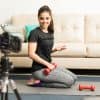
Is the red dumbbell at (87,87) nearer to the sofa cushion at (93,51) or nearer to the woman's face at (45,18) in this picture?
the woman's face at (45,18)

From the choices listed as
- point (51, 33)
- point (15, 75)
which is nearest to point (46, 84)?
point (51, 33)

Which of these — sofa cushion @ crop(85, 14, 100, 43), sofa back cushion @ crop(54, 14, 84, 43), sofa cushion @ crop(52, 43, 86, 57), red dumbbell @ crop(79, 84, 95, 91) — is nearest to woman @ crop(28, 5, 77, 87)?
red dumbbell @ crop(79, 84, 95, 91)

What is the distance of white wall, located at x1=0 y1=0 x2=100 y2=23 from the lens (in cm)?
479

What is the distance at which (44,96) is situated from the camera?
10.00 ft

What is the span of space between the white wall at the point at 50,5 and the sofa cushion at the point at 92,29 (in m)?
0.22

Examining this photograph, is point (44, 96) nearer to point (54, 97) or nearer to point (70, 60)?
point (54, 97)

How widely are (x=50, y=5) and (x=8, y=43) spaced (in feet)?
9.17

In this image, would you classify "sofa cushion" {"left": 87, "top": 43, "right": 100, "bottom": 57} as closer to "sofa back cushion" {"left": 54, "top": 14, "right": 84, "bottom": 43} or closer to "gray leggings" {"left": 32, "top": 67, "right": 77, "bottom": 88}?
"sofa back cushion" {"left": 54, "top": 14, "right": 84, "bottom": 43}

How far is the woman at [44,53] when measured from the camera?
3.32m

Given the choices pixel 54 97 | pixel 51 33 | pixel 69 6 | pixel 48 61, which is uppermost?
pixel 69 6

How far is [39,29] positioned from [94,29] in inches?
52.0

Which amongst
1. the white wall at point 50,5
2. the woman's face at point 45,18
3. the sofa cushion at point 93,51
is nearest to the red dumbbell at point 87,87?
the woman's face at point 45,18

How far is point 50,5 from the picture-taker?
4.82 meters

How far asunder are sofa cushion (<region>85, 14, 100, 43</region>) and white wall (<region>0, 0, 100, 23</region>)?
8.9 inches
